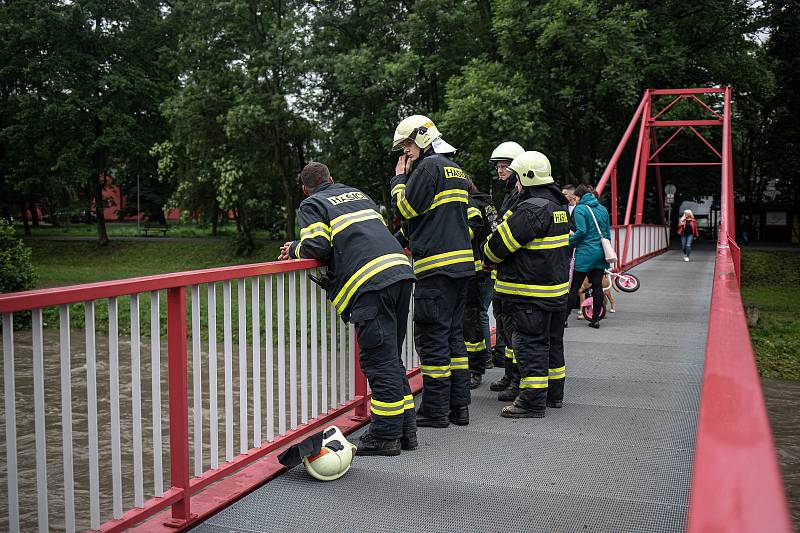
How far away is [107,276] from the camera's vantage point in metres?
28.5

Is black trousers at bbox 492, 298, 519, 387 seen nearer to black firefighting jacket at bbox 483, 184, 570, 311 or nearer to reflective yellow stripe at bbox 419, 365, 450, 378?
black firefighting jacket at bbox 483, 184, 570, 311

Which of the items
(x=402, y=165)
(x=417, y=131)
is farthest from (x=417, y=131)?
(x=402, y=165)

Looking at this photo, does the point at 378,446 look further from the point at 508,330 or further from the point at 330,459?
the point at 508,330

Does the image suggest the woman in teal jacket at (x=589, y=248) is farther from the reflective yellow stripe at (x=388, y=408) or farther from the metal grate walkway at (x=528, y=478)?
the reflective yellow stripe at (x=388, y=408)

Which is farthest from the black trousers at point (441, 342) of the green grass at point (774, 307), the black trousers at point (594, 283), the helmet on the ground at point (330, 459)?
the green grass at point (774, 307)

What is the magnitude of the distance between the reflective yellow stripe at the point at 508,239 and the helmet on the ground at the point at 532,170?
36 centimetres

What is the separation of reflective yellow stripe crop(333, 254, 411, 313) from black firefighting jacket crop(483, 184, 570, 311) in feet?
3.48

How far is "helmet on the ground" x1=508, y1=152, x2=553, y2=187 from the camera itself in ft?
17.0

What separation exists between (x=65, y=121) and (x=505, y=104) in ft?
70.5

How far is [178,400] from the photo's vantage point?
11.3 ft

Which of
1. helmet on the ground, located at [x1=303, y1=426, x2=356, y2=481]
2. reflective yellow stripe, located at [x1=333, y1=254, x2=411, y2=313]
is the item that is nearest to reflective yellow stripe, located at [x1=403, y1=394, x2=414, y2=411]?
helmet on the ground, located at [x1=303, y1=426, x2=356, y2=481]

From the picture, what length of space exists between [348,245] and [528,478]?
5.09 ft

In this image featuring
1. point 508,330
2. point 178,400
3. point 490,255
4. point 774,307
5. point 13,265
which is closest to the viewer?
point 178,400

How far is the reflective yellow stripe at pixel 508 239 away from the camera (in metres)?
5.08
